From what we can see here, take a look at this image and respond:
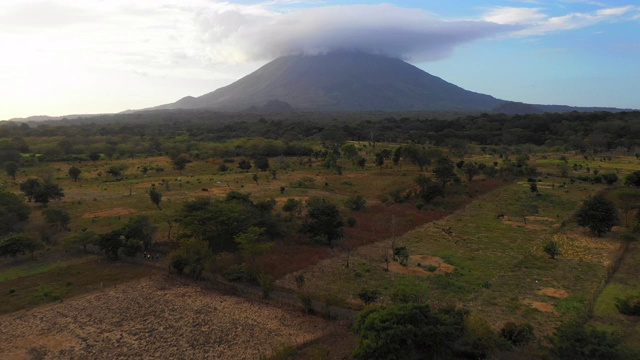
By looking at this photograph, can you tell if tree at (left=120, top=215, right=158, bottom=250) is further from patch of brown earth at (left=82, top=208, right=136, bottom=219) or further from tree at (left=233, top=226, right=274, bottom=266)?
patch of brown earth at (left=82, top=208, right=136, bottom=219)

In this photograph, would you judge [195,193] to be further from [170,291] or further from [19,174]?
[19,174]

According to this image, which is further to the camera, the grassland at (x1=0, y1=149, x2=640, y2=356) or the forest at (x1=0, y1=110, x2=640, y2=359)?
the grassland at (x1=0, y1=149, x2=640, y2=356)

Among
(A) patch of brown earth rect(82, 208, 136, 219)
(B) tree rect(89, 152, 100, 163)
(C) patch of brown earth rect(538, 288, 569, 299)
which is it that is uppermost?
(B) tree rect(89, 152, 100, 163)

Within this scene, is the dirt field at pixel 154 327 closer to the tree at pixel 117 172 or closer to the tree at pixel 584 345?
the tree at pixel 584 345

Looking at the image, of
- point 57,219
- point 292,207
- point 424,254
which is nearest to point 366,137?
point 292,207

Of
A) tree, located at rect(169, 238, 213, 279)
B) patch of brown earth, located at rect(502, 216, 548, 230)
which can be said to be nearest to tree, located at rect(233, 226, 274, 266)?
tree, located at rect(169, 238, 213, 279)

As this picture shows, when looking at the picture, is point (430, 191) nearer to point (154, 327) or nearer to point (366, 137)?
point (154, 327)
